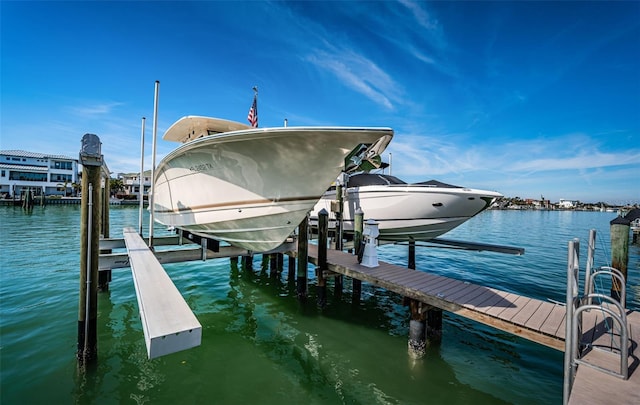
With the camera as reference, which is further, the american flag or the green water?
the american flag

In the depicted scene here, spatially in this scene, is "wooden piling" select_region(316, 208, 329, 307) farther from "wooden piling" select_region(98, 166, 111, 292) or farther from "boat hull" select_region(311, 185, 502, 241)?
"wooden piling" select_region(98, 166, 111, 292)

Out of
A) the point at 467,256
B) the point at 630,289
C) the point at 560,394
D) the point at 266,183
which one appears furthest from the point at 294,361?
the point at 467,256

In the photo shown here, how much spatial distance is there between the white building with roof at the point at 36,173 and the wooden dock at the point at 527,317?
65.0m

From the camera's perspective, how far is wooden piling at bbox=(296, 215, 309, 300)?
672 centimetres

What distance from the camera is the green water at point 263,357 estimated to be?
385cm

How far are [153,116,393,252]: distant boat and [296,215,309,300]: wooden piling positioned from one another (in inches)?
36.7

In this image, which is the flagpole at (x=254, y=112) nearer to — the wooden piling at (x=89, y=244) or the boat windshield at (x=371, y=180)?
the boat windshield at (x=371, y=180)

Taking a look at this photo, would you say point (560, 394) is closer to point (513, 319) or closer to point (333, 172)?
point (513, 319)

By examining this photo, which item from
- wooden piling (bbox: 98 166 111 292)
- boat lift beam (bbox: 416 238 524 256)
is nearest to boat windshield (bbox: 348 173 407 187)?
boat lift beam (bbox: 416 238 524 256)

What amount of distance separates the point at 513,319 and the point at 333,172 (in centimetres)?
327

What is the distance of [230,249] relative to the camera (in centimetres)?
707

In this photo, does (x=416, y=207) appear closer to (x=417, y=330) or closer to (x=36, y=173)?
(x=417, y=330)

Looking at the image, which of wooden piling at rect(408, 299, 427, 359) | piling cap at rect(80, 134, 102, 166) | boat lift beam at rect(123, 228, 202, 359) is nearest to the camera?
boat lift beam at rect(123, 228, 202, 359)

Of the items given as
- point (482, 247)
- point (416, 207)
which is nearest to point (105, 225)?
point (416, 207)
